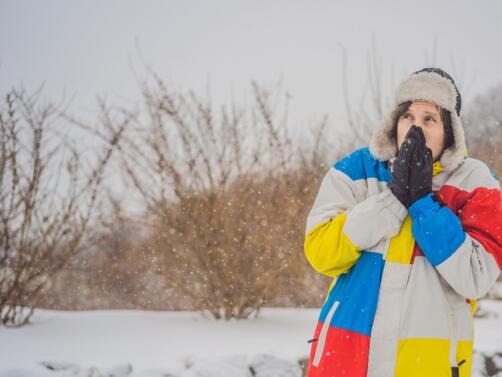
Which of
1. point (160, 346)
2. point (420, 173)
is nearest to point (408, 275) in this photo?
point (420, 173)

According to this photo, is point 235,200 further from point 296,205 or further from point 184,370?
point 184,370

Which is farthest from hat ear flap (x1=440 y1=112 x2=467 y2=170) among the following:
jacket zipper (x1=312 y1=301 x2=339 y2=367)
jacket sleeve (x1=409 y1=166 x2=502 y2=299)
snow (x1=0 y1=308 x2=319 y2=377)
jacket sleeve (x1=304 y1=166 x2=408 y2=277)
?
snow (x1=0 y1=308 x2=319 y2=377)

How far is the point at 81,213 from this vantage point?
4.67m

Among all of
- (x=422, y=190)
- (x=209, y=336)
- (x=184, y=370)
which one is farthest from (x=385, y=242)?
(x=209, y=336)

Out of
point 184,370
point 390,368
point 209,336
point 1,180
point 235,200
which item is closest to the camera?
point 390,368

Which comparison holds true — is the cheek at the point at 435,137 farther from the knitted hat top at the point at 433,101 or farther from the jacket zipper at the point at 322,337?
the jacket zipper at the point at 322,337

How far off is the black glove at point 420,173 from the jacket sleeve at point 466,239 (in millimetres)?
23

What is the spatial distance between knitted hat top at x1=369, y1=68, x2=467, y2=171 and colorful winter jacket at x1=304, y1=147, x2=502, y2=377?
0.07m

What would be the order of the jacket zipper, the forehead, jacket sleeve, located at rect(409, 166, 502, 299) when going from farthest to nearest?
the forehead → the jacket zipper → jacket sleeve, located at rect(409, 166, 502, 299)

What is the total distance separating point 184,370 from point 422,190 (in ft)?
9.03

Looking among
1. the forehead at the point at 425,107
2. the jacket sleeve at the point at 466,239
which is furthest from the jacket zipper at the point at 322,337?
the forehead at the point at 425,107

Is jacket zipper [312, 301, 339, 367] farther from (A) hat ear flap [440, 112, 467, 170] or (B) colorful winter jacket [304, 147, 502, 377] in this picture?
(A) hat ear flap [440, 112, 467, 170]

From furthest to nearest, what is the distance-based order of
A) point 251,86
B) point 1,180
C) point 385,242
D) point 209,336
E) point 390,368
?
point 251,86, point 1,180, point 209,336, point 385,242, point 390,368

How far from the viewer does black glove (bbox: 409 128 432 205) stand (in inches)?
51.1
